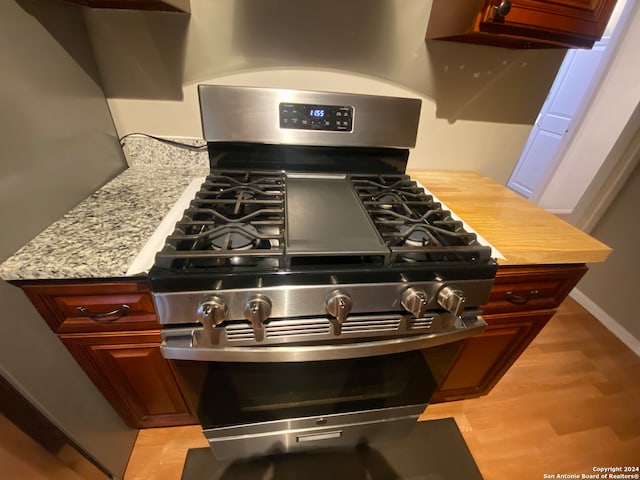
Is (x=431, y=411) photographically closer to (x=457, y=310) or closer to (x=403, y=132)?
(x=457, y=310)

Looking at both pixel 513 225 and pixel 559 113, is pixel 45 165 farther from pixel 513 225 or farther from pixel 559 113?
pixel 559 113

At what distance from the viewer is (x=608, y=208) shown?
→ 177 cm

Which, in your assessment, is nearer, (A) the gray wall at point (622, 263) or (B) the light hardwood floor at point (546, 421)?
(B) the light hardwood floor at point (546, 421)

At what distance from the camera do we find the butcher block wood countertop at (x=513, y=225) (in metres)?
0.75

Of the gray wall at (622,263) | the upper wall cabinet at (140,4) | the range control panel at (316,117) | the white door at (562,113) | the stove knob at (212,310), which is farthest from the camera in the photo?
the white door at (562,113)

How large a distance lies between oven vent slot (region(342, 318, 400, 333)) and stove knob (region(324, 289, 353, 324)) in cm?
4

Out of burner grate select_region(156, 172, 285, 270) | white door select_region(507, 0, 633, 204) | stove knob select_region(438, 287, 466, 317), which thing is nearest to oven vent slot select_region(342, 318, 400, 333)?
stove knob select_region(438, 287, 466, 317)

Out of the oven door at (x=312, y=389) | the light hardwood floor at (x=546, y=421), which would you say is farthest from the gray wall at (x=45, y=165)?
the oven door at (x=312, y=389)

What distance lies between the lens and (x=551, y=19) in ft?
2.42

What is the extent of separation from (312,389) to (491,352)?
71 cm

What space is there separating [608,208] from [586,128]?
4.02 ft

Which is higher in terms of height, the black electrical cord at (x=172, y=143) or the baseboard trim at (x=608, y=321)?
the black electrical cord at (x=172, y=143)

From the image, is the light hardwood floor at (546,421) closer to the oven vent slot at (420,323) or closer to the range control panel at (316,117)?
the oven vent slot at (420,323)

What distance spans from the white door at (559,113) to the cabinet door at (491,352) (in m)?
2.11
